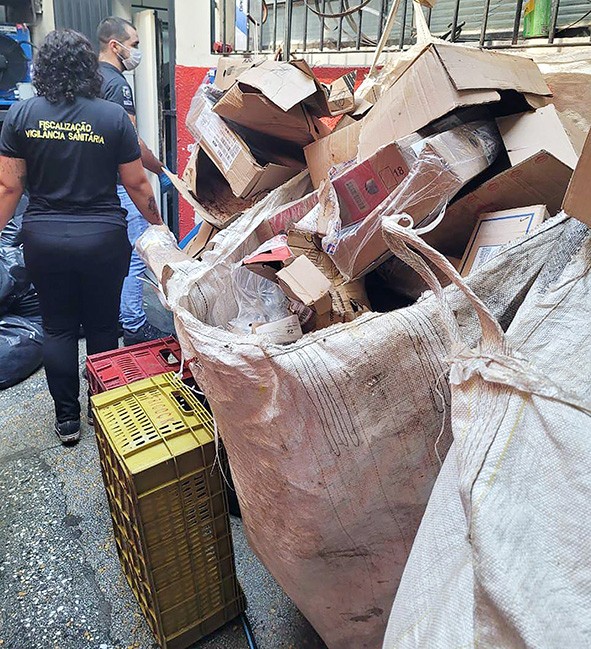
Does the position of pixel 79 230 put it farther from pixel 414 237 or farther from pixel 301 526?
pixel 414 237

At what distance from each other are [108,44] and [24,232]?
4.65 ft

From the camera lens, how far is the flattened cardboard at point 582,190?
72cm

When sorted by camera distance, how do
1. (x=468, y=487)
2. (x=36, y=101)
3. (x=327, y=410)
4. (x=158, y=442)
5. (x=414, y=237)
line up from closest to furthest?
1. (x=468, y=487)
2. (x=414, y=237)
3. (x=327, y=410)
4. (x=158, y=442)
5. (x=36, y=101)

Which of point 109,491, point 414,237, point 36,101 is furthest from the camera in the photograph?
point 36,101

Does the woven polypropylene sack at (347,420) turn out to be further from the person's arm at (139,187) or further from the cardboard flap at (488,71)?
the person's arm at (139,187)

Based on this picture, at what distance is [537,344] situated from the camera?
690 millimetres

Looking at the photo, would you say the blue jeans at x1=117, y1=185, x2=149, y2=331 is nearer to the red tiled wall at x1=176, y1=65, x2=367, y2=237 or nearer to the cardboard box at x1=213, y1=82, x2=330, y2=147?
the red tiled wall at x1=176, y1=65, x2=367, y2=237

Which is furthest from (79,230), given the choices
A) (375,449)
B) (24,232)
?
(375,449)

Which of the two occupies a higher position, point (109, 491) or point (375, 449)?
point (375, 449)

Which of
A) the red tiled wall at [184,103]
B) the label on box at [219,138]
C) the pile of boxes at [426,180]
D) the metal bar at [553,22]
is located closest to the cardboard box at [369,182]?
the pile of boxes at [426,180]

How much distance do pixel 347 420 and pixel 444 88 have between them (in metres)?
0.76

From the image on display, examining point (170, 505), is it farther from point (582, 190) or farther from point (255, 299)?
point (582, 190)

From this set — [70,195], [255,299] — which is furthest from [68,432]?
[255,299]

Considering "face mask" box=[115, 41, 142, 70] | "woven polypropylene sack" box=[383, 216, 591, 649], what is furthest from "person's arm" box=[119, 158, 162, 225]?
"woven polypropylene sack" box=[383, 216, 591, 649]
